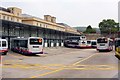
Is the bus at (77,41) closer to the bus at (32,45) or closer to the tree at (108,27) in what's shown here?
the bus at (32,45)

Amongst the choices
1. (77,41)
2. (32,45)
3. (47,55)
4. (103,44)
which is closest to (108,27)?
(77,41)

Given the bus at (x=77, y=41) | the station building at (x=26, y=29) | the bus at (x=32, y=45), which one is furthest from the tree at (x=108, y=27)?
the bus at (x=32, y=45)

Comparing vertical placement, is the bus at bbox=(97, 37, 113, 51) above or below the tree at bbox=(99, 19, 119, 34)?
below

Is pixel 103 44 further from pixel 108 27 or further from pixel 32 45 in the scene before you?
pixel 108 27

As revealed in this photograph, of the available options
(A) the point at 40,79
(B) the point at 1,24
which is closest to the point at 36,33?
(B) the point at 1,24

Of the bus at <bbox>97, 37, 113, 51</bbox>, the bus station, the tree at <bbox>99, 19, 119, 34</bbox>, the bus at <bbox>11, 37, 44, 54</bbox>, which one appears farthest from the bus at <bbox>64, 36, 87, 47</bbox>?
the tree at <bbox>99, 19, 119, 34</bbox>

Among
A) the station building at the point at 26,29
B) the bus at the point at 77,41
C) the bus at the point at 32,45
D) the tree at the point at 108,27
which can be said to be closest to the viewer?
the bus at the point at 32,45

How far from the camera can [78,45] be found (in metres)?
79.8

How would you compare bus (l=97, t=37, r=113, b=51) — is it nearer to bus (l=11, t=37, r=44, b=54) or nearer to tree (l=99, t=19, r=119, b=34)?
bus (l=11, t=37, r=44, b=54)

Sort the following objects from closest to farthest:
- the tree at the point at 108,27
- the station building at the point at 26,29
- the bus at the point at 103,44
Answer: the station building at the point at 26,29, the bus at the point at 103,44, the tree at the point at 108,27

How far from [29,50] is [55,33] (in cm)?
4652

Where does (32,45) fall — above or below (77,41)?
below

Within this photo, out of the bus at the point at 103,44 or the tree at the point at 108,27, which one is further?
the tree at the point at 108,27

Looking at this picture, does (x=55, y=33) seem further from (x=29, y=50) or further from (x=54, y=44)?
(x=29, y=50)
